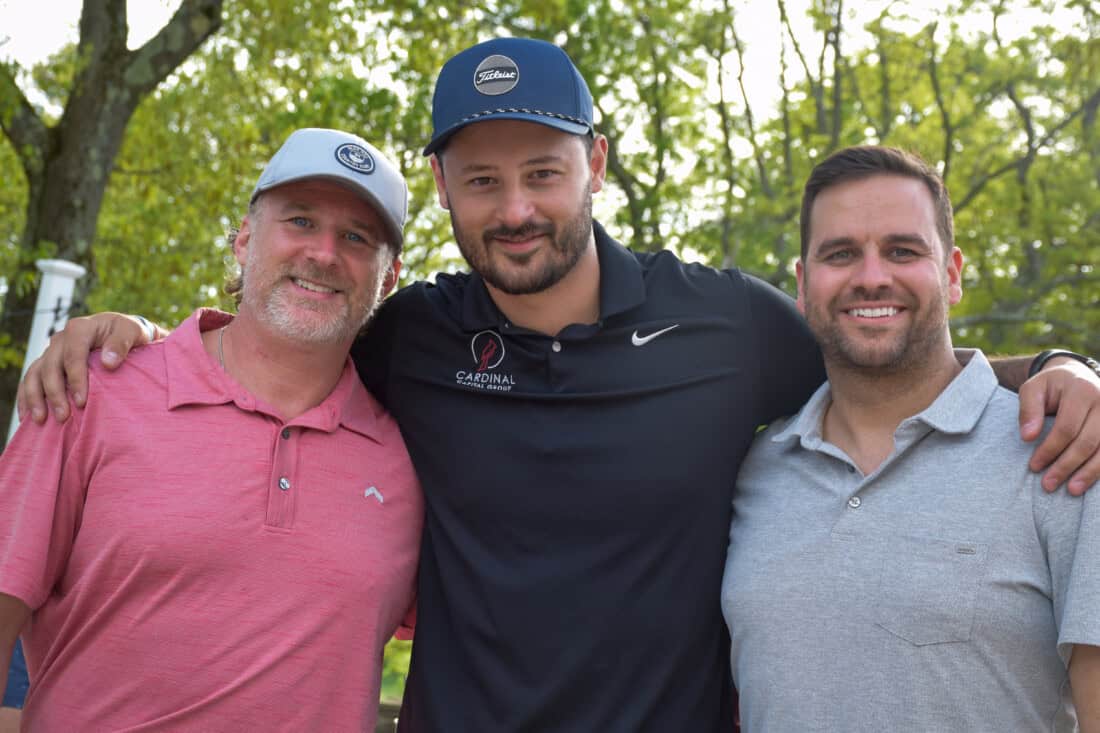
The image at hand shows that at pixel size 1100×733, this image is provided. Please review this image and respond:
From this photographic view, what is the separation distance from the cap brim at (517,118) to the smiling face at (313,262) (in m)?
0.30

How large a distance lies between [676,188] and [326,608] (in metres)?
11.0

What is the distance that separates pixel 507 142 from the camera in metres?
3.26

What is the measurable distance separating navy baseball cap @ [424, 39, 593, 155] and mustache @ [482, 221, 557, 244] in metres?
0.32

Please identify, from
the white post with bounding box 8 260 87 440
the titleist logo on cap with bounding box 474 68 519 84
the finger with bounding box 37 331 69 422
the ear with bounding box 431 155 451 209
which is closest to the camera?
the finger with bounding box 37 331 69 422

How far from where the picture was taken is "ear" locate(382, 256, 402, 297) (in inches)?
139

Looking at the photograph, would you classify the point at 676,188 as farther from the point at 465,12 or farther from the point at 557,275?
the point at 557,275

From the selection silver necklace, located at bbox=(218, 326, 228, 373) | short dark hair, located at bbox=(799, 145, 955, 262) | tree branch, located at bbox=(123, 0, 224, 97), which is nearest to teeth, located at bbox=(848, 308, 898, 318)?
short dark hair, located at bbox=(799, 145, 955, 262)

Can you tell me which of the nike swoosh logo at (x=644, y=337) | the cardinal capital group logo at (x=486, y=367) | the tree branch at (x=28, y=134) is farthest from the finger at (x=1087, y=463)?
the tree branch at (x=28, y=134)

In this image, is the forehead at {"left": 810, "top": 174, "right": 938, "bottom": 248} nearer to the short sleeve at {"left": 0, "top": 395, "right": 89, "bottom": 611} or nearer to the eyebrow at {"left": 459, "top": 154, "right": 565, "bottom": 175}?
the eyebrow at {"left": 459, "top": 154, "right": 565, "bottom": 175}

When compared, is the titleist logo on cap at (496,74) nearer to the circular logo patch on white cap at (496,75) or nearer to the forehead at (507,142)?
the circular logo patch on white cap at (496,75)

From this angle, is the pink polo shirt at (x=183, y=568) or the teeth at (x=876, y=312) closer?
the pink polo shirt at (x=183, y=568)

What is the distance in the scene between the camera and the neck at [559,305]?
130 inches

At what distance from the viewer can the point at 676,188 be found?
43.4 feet

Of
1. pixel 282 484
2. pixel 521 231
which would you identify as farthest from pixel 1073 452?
pixel 282 484
